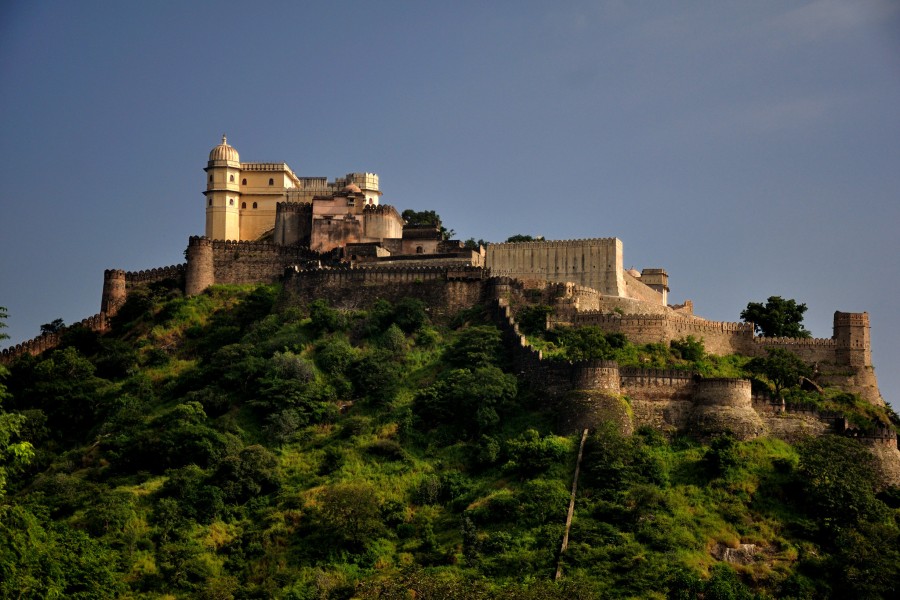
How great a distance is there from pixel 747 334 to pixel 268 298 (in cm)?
2362

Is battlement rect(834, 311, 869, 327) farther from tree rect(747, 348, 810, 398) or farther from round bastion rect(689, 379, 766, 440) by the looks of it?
round bastion rect(689, 379, 766, 440)

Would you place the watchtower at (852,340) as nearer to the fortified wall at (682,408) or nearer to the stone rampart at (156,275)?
the fortified wall at (682,408)

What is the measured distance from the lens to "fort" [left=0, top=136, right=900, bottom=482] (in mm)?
51062

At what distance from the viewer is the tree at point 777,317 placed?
65.2 meters

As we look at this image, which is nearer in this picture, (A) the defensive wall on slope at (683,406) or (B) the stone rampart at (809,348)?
(A) the defensive wall on slope at (683,406)

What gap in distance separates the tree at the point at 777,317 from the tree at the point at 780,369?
5503 millimetres

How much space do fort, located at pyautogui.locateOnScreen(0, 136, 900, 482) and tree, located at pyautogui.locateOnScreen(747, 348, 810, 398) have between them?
1.97 m

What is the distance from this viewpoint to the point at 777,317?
65312mm

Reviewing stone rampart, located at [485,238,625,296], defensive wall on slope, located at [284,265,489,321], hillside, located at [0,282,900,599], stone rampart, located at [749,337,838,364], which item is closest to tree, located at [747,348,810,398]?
hillside, located at [0,282,900,599]

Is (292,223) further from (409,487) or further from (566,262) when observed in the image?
(409,487)

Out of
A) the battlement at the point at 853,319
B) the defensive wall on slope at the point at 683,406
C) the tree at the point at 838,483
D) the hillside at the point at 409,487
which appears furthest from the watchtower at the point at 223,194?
the tree at the point at 838,483

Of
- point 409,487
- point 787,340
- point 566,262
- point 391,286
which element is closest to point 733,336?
point 787,340

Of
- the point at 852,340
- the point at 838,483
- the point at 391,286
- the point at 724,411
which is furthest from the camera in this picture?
the point at 391,286

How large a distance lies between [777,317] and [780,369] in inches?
315
